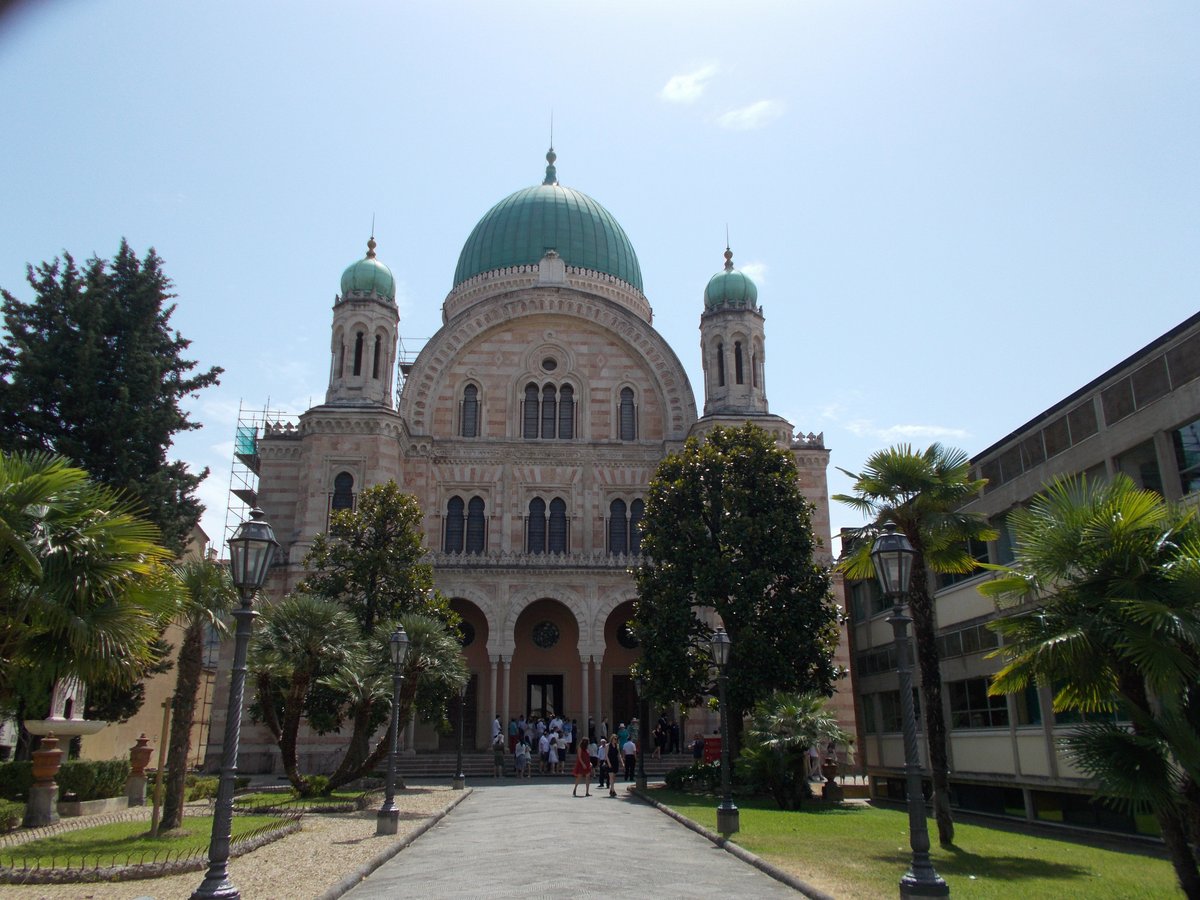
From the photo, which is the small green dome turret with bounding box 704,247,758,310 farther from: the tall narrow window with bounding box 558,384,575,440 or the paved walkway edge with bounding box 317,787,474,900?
the paved walkway edge with bounding box 317,787,474,900

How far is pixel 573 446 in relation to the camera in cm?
3578

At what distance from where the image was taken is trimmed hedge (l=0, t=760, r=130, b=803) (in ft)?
62.0

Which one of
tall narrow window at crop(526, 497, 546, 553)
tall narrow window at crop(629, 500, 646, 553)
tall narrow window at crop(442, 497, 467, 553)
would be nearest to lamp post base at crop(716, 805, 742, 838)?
tall narrow window at crop(629, 500, 646, 553)

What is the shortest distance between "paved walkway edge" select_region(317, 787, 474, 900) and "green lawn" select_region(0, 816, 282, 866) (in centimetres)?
261

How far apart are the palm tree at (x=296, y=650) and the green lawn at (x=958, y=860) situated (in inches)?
327

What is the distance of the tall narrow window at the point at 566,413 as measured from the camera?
36.6m

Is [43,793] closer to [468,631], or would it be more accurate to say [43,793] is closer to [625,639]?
[468,631]

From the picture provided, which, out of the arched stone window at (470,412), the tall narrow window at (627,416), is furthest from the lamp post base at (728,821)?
the arched stone window at (470,412)

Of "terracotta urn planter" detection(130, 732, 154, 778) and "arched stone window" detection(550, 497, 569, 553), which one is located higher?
"arched stone window" detection(550, 497, 569, 553)

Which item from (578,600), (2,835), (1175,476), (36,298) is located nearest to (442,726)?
(578,600)

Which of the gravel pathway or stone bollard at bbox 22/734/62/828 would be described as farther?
stone bollard at bbox 22/734/62/828

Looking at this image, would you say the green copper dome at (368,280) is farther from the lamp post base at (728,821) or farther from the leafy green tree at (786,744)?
the lamp post base at (728,821)

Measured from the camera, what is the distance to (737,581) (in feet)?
78.2

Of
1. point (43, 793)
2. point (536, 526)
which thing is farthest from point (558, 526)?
point (43, 793)
